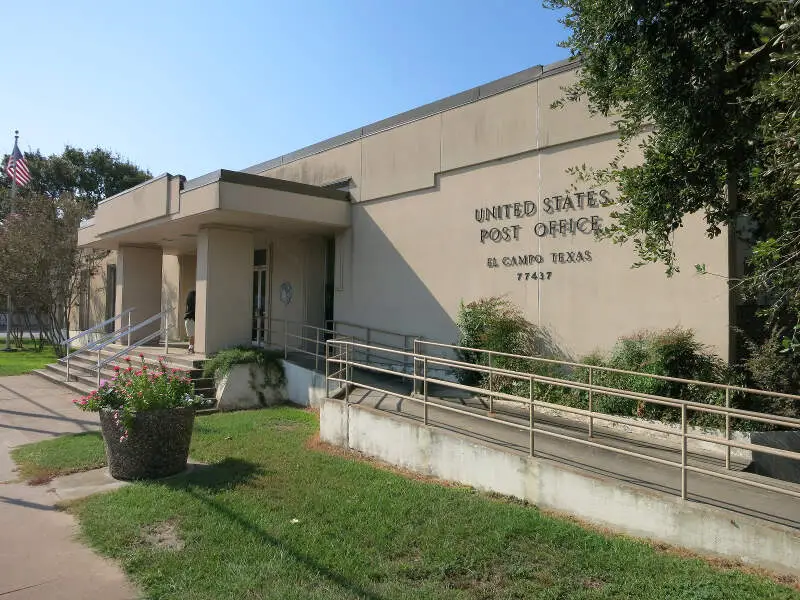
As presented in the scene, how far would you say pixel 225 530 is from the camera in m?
5.06

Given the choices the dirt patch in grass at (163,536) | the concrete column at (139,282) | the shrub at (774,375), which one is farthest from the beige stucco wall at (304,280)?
the shrub at (774,375)

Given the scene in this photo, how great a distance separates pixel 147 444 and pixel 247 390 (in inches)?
207

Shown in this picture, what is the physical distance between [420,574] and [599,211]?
6.83 m

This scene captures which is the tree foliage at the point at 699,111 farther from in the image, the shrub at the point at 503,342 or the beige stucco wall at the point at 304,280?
the beige stucco wall at the point at 304,280

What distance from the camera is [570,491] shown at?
5.32 meters

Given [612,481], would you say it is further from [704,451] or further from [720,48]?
[720,48]

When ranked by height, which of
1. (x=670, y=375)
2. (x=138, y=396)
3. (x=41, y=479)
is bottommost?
(x=41, y=479)

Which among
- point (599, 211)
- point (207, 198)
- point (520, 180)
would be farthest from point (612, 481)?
point (207, 198)

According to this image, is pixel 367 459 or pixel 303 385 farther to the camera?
pixel 303 385

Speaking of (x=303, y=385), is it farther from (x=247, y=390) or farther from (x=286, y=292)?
(x=286, y=292)

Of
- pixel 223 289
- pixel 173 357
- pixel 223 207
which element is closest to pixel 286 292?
pixel 223 289

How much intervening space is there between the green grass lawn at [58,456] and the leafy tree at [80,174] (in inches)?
1475

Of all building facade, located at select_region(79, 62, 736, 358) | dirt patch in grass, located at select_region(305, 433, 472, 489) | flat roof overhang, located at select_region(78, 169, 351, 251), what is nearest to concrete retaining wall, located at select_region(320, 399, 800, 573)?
dirt patch in grass, located at select_region(305, 433, 472, 489)

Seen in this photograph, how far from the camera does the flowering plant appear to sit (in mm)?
6645
